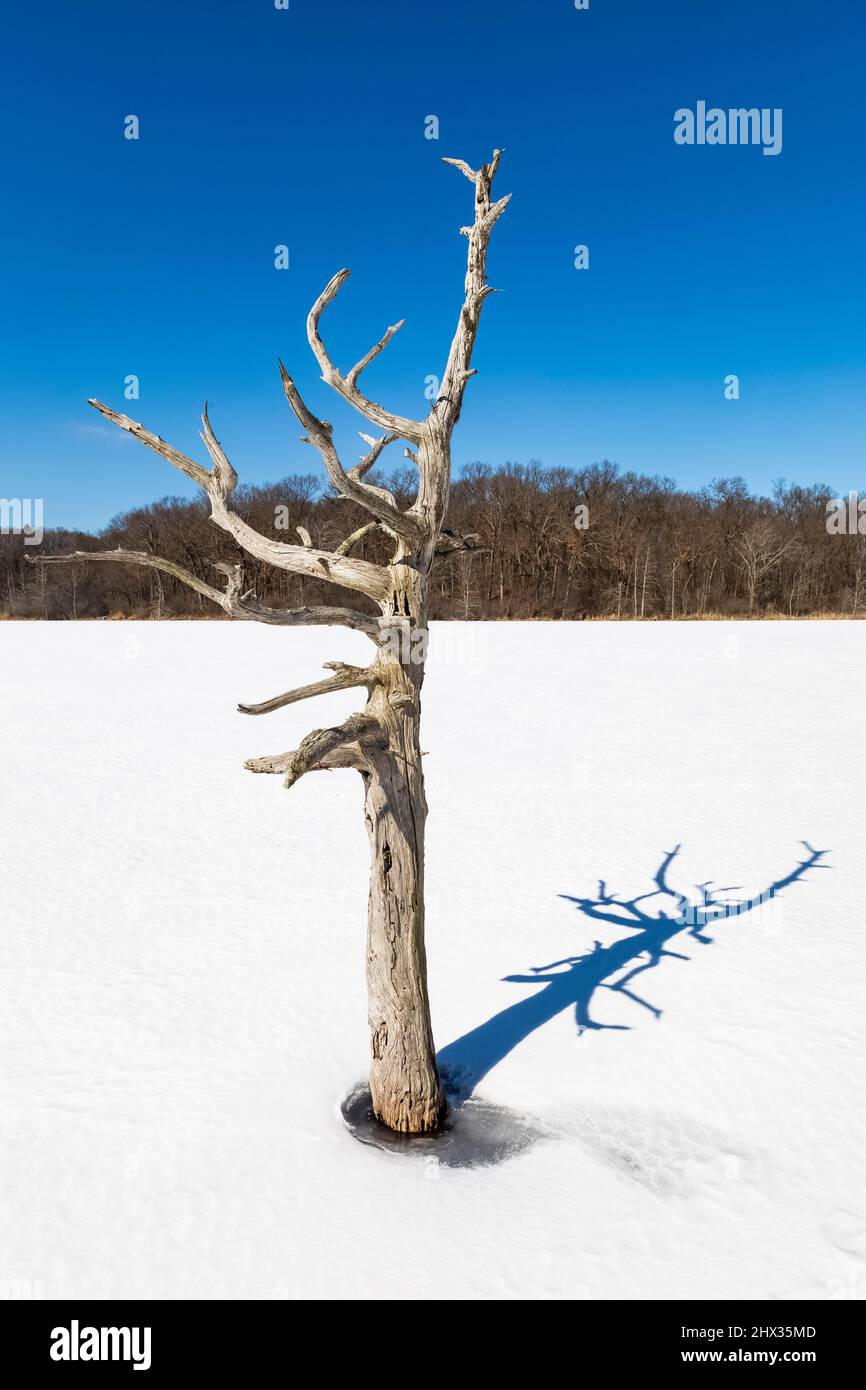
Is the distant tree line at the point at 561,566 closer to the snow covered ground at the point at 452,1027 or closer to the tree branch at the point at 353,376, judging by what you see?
the snow covered ground at the point at 452,1027

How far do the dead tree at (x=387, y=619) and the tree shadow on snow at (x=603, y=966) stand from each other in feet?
4.34

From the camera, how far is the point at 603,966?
9828 millimetres

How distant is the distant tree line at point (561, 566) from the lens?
5838 cm

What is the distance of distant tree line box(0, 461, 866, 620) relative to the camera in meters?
58.4

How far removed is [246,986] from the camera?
9289 millimetres

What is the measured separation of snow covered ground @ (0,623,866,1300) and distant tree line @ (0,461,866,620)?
40.0 meters

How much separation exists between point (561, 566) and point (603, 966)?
5489 cm

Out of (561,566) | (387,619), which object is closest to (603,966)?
(387,619)

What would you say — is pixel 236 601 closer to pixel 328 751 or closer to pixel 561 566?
pixel 328 751

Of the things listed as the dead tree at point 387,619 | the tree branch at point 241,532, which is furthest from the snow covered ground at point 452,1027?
the tree branch at point 241,532

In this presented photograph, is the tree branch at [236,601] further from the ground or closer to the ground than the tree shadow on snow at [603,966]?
further from the ground
